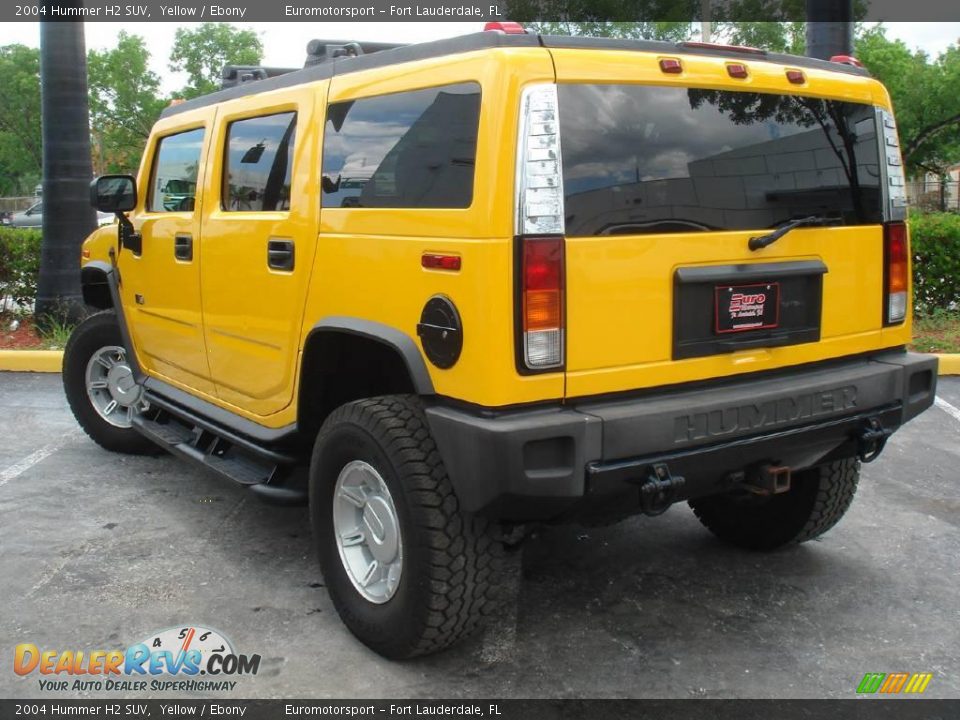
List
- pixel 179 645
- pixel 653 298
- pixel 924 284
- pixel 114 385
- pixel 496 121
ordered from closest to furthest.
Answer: pixel 496 121 < pixel 653 298 < pixel 179 645 < pixel 114 385 < pixel 924 284

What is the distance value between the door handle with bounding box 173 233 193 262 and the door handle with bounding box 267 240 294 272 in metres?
0.84

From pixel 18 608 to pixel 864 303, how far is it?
11.5ft

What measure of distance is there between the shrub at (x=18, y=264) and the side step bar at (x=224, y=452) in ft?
17.7

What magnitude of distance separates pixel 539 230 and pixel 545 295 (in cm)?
19

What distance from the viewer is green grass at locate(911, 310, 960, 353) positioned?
836 centimetres

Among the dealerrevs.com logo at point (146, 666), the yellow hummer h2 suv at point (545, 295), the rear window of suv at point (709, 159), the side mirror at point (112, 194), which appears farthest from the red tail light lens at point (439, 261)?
the side mirror at point (112, 194)

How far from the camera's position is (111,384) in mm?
5805

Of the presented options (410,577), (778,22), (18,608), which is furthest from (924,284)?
(778,22)

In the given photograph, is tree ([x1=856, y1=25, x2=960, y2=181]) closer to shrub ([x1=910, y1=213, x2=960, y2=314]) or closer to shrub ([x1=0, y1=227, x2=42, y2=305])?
shrub ([x1=910, y1=213, x2=960, y2=314])

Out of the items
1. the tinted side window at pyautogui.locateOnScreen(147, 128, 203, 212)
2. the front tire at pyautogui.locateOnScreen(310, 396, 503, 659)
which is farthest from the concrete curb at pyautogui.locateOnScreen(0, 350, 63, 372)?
the front tire at pyautogui.locateOnScreen(310, 396, 503, 659)

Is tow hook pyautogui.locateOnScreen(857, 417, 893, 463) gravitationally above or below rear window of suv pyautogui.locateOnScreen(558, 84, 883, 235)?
below

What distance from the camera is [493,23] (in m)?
2.90

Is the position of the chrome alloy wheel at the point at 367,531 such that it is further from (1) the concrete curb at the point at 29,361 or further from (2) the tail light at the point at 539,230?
(1) the concrete curb at the point at 29,361

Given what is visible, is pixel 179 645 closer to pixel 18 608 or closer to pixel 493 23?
pixel 18 608
